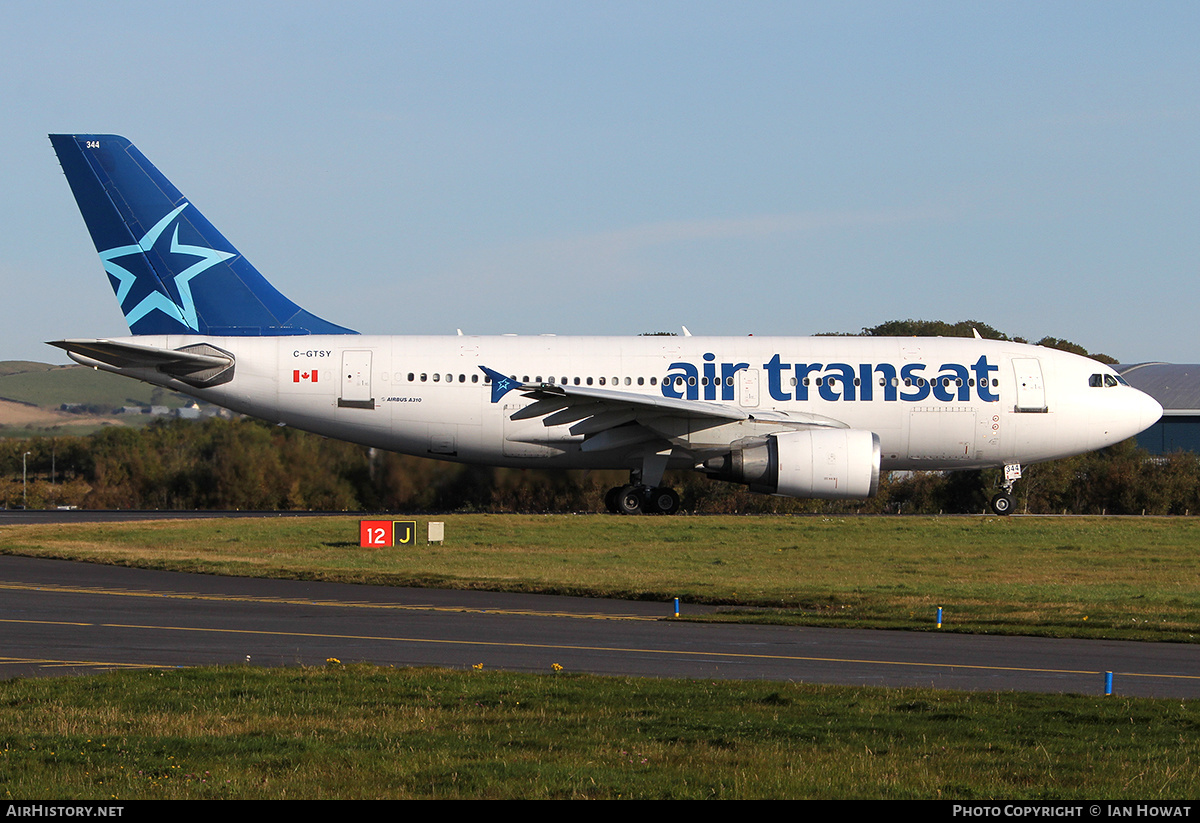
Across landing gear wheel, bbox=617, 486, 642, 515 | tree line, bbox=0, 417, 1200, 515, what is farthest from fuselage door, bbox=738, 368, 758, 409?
tree line, bbox=0, 417, 1200, 515

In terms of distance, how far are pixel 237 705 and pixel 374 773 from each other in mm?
2612

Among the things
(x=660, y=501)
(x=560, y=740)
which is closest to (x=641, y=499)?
(x=660, y=501)

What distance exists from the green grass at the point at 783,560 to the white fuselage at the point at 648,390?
1824 millimetres

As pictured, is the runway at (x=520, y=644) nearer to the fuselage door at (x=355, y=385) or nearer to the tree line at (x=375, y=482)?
the fuselage door at (x=355, y=385)

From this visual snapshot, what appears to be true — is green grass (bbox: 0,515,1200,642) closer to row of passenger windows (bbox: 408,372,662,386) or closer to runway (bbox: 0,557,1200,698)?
runway (bbox: 0,557,1200,698)

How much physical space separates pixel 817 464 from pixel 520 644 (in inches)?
573

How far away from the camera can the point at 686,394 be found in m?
29.0

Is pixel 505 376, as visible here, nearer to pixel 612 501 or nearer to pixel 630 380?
pixel 630 380

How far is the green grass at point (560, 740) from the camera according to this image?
7074mm

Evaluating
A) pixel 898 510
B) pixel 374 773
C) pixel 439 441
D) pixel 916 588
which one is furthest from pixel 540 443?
pixel 374 773

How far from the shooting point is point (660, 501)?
29719 mm

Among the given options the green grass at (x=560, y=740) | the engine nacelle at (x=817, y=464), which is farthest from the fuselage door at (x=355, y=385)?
the green grass at (x=560, y=740)

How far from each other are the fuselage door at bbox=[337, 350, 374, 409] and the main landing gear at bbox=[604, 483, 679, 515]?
6.19 m

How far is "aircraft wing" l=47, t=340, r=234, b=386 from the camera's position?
2702cm
